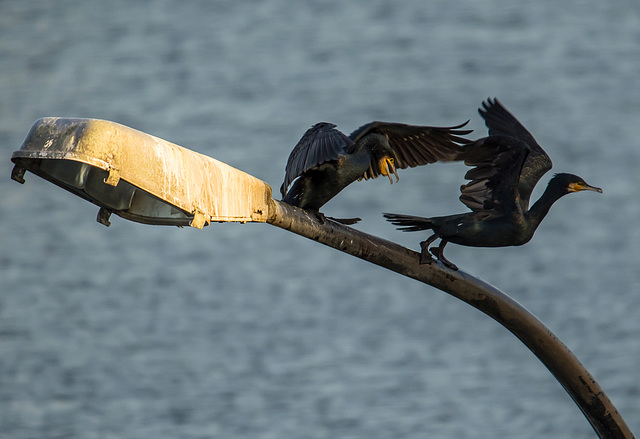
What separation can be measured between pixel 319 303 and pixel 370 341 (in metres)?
1.75

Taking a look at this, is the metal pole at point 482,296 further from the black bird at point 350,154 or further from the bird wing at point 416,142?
the bird wing at point 416,142

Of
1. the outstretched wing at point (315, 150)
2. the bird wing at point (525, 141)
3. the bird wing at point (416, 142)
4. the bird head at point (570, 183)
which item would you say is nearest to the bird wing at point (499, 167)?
the bird wing at point (416, 142)

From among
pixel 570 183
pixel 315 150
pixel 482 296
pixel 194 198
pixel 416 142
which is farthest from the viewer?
pixel 570 183

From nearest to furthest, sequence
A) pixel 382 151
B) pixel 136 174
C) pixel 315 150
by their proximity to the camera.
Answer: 1. pixel 136 174
2. pixel 315 150
3. pixel 382 151

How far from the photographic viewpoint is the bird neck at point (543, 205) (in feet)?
17.2

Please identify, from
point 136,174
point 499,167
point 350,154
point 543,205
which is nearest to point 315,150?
point 350,154

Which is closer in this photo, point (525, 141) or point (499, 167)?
point (499, 167)

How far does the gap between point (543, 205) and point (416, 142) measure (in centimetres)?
73

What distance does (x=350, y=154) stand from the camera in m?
4.85

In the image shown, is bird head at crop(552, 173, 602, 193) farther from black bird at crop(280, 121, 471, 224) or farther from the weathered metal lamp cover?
the weathered metal lamp cover

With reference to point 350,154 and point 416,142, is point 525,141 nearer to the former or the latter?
point 416,142

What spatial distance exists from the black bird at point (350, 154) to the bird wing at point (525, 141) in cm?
96

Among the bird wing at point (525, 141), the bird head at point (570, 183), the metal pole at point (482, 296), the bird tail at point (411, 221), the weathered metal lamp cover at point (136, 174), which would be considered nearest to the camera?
the weathered metal lamp cover at point (136, 174)

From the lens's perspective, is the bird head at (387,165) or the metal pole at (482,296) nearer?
the metal pole at (482,296)
